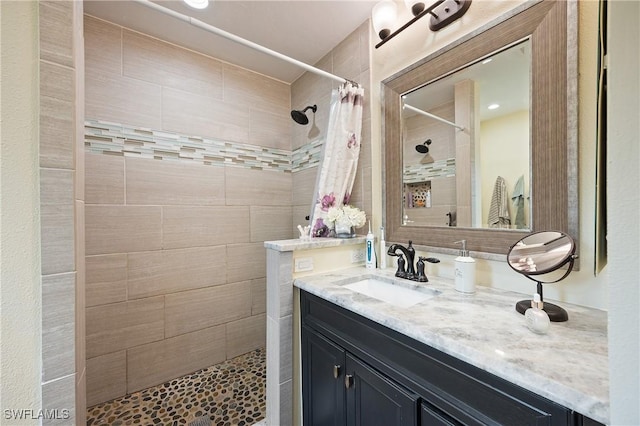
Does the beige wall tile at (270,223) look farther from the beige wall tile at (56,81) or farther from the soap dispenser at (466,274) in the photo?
the soap dispenser at (466,274)

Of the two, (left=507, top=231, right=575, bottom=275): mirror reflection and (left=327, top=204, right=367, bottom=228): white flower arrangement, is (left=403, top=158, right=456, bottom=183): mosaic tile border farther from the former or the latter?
(left=507, top=231, right=575, bottom=275): mirror reflection

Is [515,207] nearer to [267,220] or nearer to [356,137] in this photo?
[356,137]

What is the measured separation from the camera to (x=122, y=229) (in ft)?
5.83

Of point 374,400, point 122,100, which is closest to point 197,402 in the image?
point 374,400

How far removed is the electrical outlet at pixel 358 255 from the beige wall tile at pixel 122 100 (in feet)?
5.76

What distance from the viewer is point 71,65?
2.57ft

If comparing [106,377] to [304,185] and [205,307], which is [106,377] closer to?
[205,307]

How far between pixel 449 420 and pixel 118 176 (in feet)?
7.40

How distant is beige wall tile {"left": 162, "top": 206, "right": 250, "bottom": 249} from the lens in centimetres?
196

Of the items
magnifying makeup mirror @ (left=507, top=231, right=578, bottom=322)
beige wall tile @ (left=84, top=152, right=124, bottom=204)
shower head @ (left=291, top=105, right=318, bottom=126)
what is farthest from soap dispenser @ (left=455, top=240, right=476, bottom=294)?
beige wall tile @ (left=84, top=152, right=124, bottom=204)

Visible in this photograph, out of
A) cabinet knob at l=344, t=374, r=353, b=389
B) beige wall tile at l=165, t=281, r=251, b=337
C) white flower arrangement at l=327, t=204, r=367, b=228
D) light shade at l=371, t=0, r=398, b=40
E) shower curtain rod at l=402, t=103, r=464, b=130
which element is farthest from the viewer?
beige wall tile at l=165, t=281, r=251, b=337

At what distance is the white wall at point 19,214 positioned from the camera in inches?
28.1

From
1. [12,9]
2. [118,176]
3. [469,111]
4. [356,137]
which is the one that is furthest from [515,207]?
[118,176]

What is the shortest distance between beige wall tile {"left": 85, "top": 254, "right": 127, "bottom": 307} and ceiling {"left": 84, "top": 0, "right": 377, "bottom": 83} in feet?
5.40
